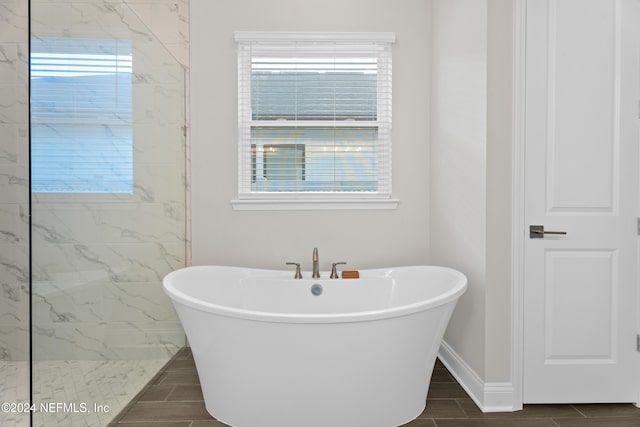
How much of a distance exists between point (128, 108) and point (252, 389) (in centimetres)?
154

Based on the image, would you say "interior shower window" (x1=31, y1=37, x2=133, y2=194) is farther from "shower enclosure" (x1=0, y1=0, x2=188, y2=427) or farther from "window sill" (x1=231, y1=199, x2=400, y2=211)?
"window sill" (x1=231, y1=199, x2=400, y2=211)

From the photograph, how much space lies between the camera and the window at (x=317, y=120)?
9.73 ft

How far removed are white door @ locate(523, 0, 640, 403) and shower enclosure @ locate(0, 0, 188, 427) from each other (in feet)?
6.80

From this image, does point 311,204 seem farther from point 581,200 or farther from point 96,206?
point 581,200

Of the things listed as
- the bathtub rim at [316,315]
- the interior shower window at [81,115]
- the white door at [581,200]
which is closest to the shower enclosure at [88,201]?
the interior shower window at [81,115]

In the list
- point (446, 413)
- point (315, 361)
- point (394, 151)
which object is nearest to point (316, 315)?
point (315, 361)

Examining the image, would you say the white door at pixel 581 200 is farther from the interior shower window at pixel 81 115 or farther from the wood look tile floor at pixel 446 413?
the interior shower window at pixel 81 115

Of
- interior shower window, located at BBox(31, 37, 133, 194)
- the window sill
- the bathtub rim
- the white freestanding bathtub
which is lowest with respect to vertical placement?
the white freestanding bathtub

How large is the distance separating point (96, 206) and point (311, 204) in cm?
149

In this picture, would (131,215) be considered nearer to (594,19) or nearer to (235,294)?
(235,294)

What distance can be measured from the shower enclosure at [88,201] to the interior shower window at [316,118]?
52 centimetres

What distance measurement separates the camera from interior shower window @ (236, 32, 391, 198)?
297 cm

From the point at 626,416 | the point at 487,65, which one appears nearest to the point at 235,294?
the point at 487,65

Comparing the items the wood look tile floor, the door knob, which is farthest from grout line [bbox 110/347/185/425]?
the door knob
